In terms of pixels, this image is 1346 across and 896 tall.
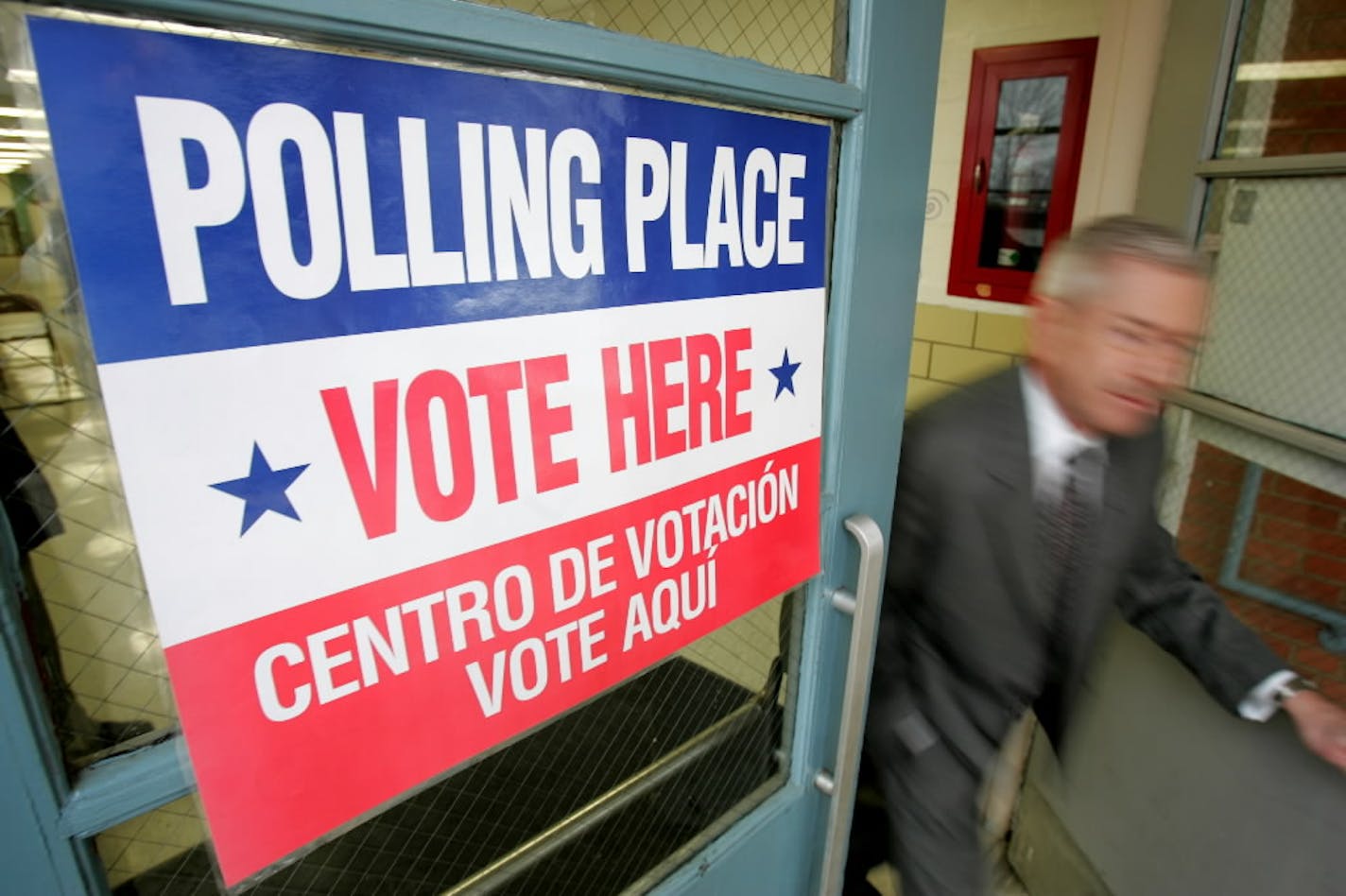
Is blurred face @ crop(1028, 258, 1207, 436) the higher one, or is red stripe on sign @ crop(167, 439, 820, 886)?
blurred face @ crop(1028, 258, 1207, 436)

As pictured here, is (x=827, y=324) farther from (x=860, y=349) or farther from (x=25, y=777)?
(x=25, y=777)

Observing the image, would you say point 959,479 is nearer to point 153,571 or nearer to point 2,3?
point 153,571

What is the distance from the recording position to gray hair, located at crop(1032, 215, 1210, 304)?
0.98 m

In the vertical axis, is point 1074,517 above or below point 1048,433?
below

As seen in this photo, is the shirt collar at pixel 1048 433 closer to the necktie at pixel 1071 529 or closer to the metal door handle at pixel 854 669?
the necktie at pixel 1071 529

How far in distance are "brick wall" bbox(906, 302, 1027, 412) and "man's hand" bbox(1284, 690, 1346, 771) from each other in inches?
56.5

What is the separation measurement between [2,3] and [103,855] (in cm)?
63

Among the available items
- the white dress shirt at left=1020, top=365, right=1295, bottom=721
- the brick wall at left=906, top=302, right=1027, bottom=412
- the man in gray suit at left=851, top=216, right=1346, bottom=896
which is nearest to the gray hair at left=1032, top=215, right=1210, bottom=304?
the man in gray suit at left=851, top=216, right=1346, bottom=896

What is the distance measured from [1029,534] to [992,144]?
1.92m

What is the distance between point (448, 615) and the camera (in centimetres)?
66

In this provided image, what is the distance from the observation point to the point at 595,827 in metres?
1.09

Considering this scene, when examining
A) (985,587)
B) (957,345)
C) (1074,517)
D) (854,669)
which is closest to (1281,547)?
(957,345)

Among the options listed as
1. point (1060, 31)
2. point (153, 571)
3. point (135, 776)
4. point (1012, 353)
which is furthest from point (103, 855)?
point (1060, 31)

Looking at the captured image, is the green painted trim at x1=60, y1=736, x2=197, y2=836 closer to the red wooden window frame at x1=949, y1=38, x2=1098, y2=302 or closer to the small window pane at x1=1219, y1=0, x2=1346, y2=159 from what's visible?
the small window pane at x1=1219, y1=0, x2=1346, y2=159
